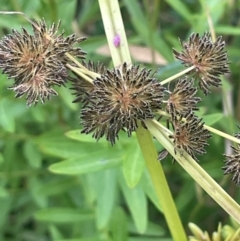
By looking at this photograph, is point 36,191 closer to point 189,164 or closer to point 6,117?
point 6,117

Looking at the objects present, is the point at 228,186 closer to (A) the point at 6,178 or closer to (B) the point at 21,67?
(A) the point at 6,178

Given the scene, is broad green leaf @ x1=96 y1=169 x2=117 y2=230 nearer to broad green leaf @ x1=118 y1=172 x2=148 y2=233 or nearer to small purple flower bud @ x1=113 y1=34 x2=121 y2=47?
broad green leaf @ x1=118 y1=172 x2=148 y2=233

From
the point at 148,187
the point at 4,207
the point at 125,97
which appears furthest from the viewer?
the point at 4,207

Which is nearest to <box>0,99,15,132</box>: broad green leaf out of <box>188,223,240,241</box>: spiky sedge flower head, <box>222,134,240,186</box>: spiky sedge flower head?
<box>188,223,240,241</box>: spiky sedge flower head

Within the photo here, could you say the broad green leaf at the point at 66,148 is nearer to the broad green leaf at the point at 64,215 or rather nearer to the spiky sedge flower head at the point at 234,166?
the broad green leaf at the point at 64,215

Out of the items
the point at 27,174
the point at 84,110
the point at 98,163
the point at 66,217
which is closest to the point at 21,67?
the point at 84,110

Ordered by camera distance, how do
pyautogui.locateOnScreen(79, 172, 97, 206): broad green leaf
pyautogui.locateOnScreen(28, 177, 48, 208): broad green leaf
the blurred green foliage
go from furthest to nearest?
1. pyautogui.locateOnScreen(28, 177, 48, 208): broad green leaf
2. pyautogui.locateOnScreen(79, 172, 97, 206): broad green leaf
3. the blurred green foliage

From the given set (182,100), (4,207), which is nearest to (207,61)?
(182,100)
